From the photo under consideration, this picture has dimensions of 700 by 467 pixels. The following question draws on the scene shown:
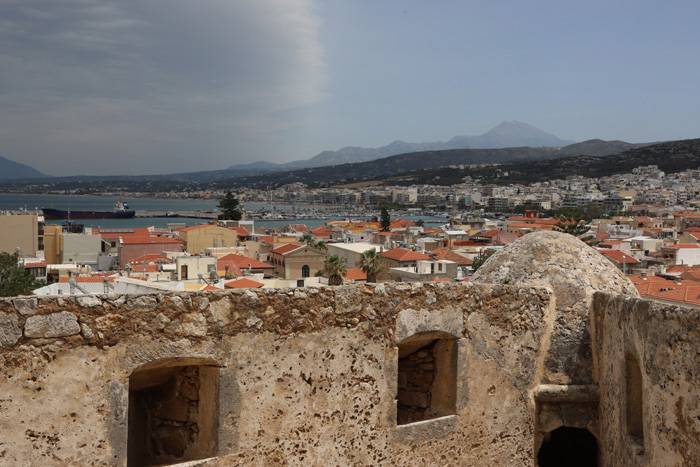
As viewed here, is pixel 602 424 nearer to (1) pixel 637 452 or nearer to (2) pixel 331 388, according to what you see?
(1) pixel 637 452

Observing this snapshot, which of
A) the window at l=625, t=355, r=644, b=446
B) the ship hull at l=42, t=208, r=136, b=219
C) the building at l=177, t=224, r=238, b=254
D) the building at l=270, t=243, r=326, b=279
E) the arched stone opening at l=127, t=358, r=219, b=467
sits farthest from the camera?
the ship hull at l=42, t=208, r=136, b=219

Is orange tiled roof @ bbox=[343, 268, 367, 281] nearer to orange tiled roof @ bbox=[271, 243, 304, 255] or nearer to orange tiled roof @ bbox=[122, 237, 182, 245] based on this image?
orange tiled roof @ bbox=[271, 243, 304, 255]

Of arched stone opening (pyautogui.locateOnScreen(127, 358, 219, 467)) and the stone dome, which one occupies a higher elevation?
the stone dome

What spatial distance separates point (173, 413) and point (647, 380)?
3.54 meters

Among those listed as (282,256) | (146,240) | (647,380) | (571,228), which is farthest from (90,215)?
(647,380)

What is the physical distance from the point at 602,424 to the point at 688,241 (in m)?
66.0

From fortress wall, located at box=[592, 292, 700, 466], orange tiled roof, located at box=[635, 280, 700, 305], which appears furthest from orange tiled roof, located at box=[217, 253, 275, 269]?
fortress wall, located at box=[592, 292, 700, 466]

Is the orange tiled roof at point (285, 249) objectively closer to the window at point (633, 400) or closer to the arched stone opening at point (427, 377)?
the arched stone opening at point (427, 377)

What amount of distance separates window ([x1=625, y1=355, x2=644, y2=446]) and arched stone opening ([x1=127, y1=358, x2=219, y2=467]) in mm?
3270

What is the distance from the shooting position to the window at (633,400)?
17.4ft

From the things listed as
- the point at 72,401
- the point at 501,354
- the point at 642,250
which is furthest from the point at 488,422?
the point at 642,250

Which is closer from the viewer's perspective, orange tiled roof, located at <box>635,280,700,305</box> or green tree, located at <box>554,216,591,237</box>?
orange tiled roof, located at <box>635,280,700,305</box>

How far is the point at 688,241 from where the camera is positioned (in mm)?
64438

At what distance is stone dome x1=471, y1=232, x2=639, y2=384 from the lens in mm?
6066
